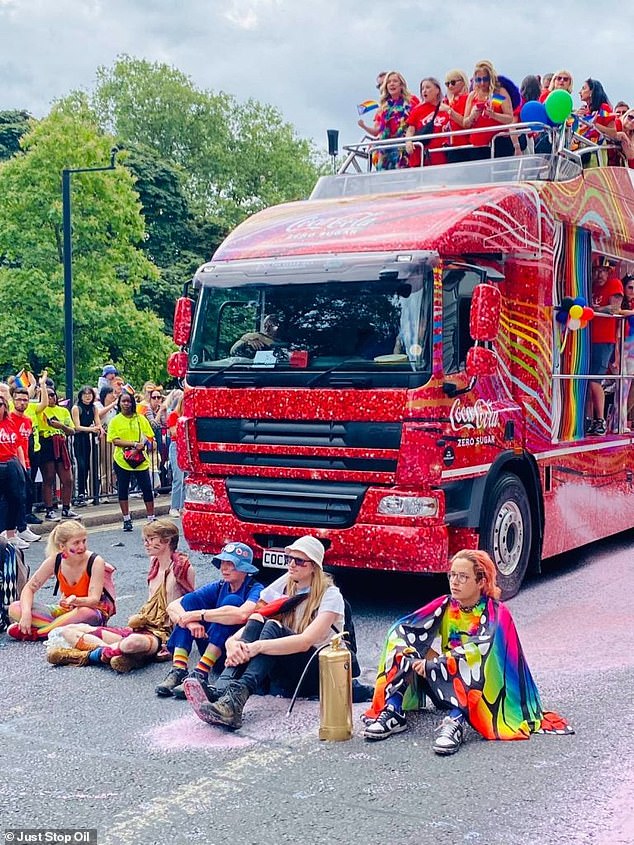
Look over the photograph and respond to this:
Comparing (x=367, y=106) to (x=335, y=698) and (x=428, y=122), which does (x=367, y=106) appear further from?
(x=335, y=698)

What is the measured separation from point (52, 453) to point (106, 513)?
110 centimetres

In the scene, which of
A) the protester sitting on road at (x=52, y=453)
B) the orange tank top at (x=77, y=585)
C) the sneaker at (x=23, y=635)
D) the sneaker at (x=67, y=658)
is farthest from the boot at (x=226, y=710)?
the protester sitting on road at (x=52, y=453)

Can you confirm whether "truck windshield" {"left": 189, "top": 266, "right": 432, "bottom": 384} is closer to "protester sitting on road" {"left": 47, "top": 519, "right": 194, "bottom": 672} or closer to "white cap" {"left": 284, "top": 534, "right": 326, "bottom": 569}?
"protester sitting on road" {"left": 47, "top": 519, "right": 194, "bottom": 672}

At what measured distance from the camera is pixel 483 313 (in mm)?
8406

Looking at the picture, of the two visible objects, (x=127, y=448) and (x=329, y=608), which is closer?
(x=329, y=608)

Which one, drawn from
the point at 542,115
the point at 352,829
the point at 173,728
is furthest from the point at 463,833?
the point at 542,115

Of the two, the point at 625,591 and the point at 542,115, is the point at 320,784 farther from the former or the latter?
the point at 542,115

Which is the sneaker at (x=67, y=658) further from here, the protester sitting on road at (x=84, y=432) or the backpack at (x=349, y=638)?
the protester sitting on road at (x=84, y=432)

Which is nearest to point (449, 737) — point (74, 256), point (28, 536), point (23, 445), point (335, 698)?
point (335, 698)

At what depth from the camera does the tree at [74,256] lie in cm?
3027

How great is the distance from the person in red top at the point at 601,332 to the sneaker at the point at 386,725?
531cm

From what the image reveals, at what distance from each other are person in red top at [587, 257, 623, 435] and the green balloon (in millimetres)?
1404

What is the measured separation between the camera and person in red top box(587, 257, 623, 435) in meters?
10.8

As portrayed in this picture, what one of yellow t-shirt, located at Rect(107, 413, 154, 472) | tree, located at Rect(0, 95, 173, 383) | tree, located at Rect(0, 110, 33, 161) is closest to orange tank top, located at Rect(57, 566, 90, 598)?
yellow t-shirt, located at Rect(107, 413, 154, 472)
